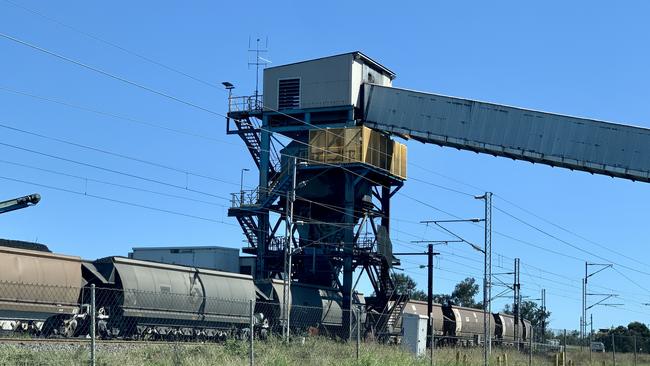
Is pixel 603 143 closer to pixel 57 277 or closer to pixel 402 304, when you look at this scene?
pixel 402 304

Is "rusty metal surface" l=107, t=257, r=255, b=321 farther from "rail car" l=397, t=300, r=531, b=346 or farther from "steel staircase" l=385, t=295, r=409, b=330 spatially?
"rail car" l=397, t=300, r=531, b=346

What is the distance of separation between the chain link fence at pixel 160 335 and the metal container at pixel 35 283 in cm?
4

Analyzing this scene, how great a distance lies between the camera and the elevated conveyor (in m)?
43.3

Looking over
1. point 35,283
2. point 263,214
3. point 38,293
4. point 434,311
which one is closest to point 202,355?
point 38,293

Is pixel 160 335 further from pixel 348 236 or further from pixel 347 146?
pixel 347 146

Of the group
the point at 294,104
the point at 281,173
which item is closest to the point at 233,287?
the point at 281,173

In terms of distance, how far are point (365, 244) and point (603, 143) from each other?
16056 millimetres

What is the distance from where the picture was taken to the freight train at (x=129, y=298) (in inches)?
994

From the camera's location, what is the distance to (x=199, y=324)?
1313 inches

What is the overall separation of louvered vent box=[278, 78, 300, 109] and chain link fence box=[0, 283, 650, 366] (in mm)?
14648

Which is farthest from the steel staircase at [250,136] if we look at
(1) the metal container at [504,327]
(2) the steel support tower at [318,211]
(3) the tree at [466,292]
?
(3) the tree at [466,292]

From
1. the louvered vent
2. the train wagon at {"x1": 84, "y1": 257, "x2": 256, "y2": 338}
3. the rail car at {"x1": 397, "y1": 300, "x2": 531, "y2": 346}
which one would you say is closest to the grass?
the train wagon at {"x1": 84, "y1": 257, "x2": 256, "y2": 338}

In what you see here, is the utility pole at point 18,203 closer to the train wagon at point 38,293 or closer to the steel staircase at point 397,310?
the train wagon at point 38,293

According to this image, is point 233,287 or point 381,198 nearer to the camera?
point 233,287
